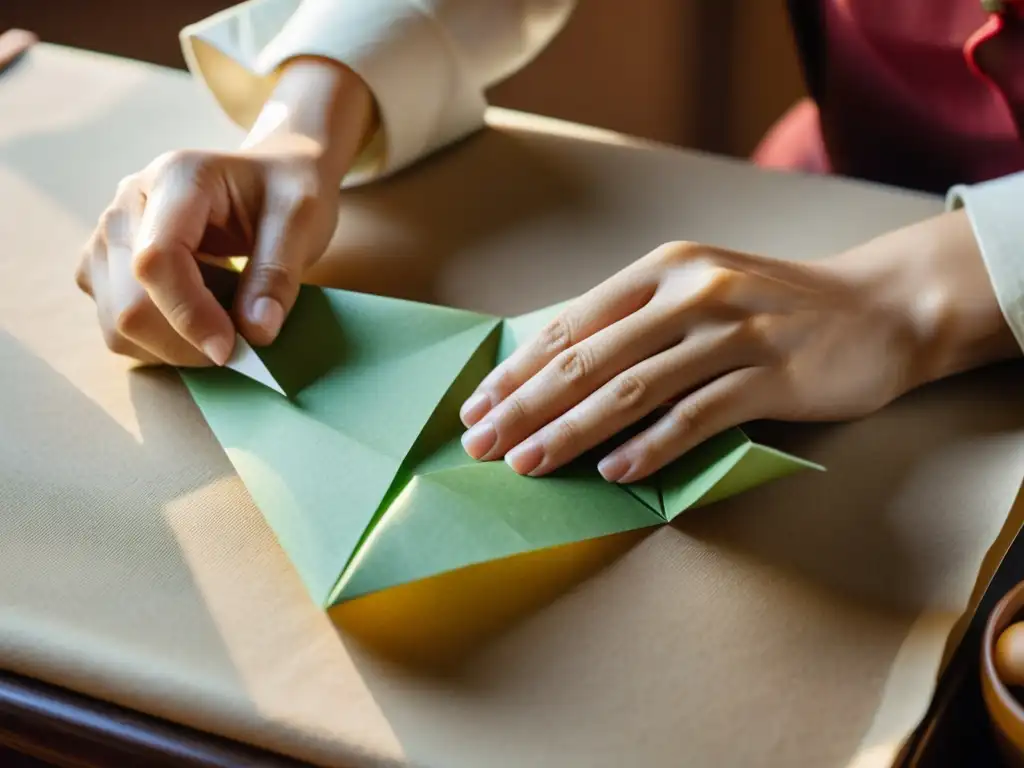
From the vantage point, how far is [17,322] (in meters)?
0.58

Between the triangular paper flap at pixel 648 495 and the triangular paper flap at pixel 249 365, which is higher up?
the triangular paper flap at pixel 249 365

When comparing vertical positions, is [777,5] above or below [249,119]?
below

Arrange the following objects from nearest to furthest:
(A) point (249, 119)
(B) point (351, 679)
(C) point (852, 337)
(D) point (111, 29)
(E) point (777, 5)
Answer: (B) point (351, 679) < (C) point (852, 337) < (A) point (249, 119) < (D) point (111, 29) < (E) point (777, 5)

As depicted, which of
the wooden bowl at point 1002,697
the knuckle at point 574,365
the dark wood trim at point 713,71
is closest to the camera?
the wooden bowl at point 1002,697

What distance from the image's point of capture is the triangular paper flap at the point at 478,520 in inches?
16.5

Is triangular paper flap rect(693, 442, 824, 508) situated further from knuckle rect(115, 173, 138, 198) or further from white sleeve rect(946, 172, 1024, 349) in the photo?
knuckle rect(115, 173, 138, 198)

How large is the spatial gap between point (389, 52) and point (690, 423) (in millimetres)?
330

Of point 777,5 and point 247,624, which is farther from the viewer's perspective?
point 777,5

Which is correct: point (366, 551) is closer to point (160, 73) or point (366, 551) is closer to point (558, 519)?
point (558, 519)

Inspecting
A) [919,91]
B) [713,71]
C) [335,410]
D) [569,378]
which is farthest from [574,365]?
[713,71]

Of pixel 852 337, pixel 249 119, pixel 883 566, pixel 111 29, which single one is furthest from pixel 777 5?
pixel 883 566

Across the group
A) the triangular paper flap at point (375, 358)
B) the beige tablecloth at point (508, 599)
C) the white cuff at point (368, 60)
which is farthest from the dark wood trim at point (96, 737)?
the white cuff at point (368, 60)

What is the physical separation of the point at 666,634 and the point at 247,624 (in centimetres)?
16

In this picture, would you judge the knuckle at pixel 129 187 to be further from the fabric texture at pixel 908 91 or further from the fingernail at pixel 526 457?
the fabric texture at pixel 908 91
